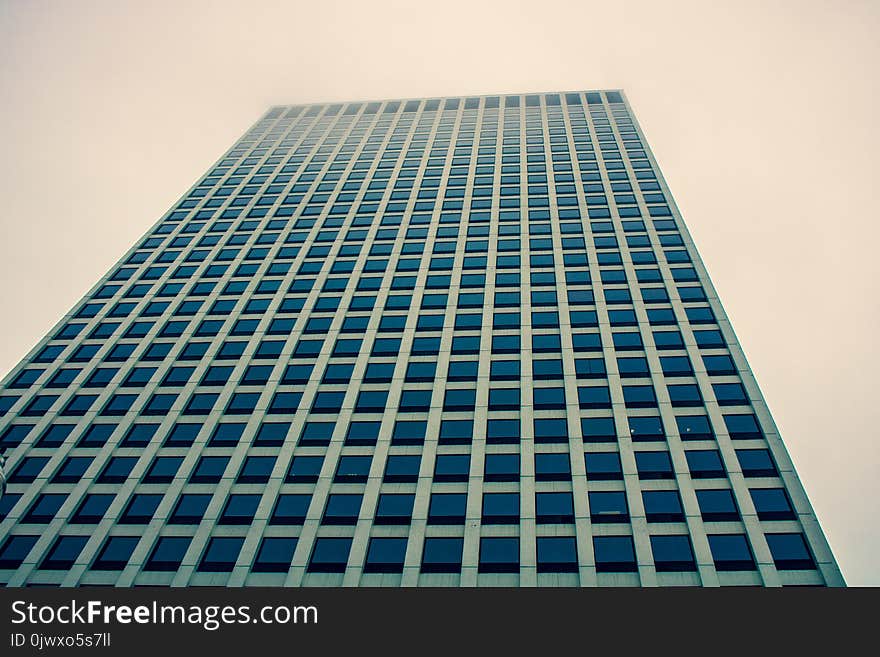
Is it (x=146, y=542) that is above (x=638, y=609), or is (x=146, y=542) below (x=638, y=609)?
above

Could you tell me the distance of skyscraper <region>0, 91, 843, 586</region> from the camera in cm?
3397

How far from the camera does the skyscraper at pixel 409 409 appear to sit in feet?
111

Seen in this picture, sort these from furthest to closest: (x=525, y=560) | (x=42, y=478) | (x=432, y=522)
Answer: (x=42, y=478) < (x=432, y=522) < (x=525, y=560)

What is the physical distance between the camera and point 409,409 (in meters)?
42.1

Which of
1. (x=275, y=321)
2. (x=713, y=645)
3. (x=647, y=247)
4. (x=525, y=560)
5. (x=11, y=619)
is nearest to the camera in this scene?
(x=713, y=645)

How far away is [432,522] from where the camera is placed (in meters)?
35.4

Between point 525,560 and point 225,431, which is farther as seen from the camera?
point 225,431

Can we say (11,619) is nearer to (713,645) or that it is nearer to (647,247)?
(713,645)

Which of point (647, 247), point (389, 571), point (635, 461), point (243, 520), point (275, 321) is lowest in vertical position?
point (389, 571)

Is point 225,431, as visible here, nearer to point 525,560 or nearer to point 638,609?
point 525,560

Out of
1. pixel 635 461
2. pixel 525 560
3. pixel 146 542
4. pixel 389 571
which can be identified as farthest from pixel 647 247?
pixel 146 542

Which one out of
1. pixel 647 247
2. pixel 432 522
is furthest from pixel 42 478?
pixel 647 247

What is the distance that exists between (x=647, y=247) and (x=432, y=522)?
31678 mm

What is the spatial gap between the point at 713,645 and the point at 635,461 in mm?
18110
